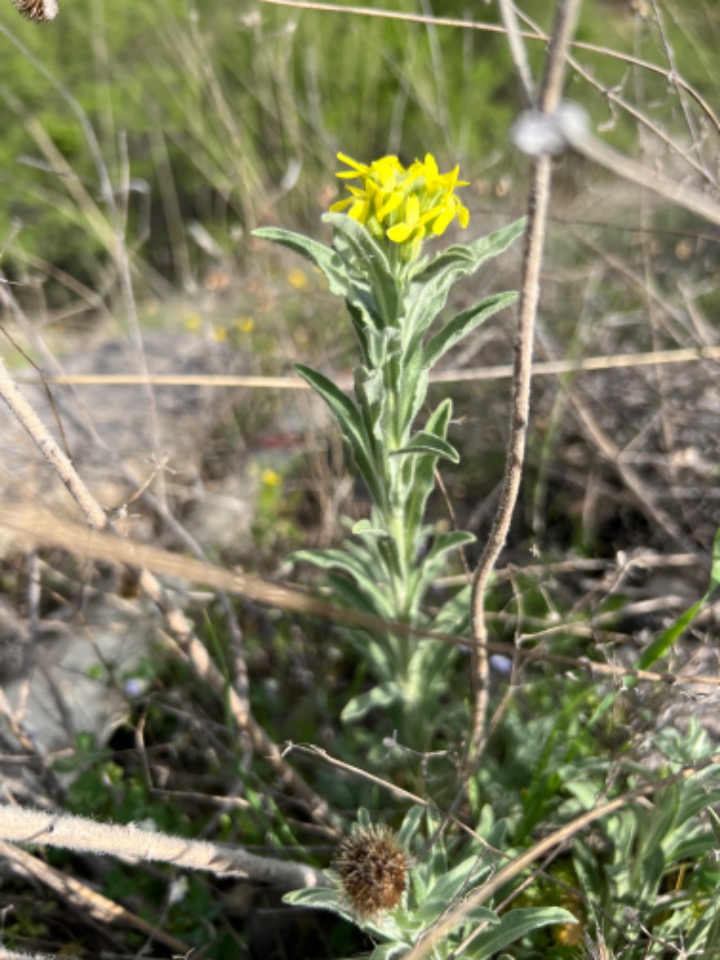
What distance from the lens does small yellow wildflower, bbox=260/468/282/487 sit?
2.69 meters

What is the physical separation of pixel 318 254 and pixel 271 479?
1504 millimetres

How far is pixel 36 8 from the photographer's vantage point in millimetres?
1102

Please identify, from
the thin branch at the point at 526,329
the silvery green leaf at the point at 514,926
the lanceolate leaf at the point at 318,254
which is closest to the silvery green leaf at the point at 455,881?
the silvery green leaf at the point at 514,926

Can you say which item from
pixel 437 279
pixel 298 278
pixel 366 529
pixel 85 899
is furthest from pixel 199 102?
pixel 85 899

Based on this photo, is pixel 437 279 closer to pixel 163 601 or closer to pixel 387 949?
pixel 163 601

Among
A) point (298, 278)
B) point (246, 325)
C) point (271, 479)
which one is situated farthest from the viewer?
point (298, 278)

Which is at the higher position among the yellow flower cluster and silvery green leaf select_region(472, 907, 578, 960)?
the yellow flower cluster

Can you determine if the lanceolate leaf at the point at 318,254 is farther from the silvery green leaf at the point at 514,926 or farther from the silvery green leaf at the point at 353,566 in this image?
the silvery green leaf at the point at 514,926

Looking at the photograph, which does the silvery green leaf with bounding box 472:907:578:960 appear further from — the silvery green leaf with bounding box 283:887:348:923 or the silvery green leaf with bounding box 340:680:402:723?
the silvery green leaf with bounding box 340:680:402:723

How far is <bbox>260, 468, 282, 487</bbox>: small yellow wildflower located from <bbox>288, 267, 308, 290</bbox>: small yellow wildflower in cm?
109

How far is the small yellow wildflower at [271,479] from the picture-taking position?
2.69m

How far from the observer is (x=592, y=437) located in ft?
8.29

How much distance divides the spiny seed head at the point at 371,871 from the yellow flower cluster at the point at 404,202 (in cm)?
91

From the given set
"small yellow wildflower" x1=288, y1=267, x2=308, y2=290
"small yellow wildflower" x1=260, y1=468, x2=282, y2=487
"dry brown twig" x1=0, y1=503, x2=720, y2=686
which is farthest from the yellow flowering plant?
"small yellow wildflower" x1=288, y1=267, x2=308, y2=290
